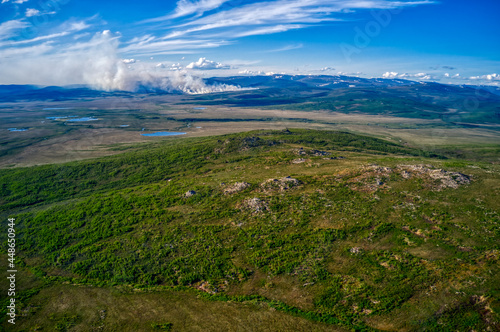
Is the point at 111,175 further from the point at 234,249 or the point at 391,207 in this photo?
the point at 391,207

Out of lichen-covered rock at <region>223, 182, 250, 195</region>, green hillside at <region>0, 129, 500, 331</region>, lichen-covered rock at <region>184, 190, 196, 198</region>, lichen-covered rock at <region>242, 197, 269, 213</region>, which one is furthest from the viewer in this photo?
lichen-covered rock at <region>184, 190, 196, 198</region>

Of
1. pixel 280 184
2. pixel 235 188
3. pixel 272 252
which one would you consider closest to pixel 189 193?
pixel 235 188

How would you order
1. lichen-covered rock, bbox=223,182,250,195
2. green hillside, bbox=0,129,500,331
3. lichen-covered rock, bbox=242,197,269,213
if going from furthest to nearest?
lichen-covered rock, bbox=223,182,250,195
lichen-covered rock, bbox=242,197,269,213
green hillside, bbox=0,129,500,331

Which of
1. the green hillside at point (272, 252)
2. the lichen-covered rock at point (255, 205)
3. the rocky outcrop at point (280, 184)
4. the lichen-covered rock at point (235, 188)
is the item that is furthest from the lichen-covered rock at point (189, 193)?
the rocky outcrop at point (280, 184)

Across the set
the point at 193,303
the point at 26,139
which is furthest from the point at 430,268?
the point at 26,139

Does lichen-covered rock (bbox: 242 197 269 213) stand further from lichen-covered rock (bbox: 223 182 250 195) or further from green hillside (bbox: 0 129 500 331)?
lichen-covered rock (bbox: 223 182 250 195)

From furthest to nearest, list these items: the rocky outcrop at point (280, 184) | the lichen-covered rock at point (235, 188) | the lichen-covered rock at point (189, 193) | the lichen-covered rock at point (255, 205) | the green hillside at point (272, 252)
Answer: the lichen-covered rock at point (189, 193) → the lichen-covered rock at point (235, 188) → the rocky outcrop at point (280, 184) → the lichen-covered rock at point (255, 205) → the green hillside at point (272, 252)

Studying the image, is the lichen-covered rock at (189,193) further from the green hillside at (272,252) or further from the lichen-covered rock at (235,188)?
the lichen-covered rock at (235,188)

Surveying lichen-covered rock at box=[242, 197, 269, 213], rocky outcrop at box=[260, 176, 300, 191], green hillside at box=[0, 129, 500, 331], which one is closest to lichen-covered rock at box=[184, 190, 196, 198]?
green hillside at box=[0, 129, 500, 331]
